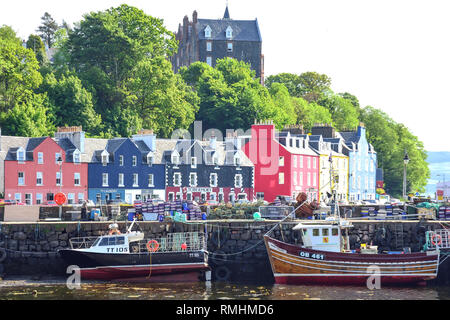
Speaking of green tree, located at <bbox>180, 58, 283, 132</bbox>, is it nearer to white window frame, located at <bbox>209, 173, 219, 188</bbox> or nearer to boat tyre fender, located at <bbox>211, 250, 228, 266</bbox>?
white window frame, located at <bbox>209, 173, 219, 188</bbox>

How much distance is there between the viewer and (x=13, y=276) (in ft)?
147

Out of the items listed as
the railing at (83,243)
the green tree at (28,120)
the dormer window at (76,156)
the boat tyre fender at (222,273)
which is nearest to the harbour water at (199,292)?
the boat tyre fender at (222,273)

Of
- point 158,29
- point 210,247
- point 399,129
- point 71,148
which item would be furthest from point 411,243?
point 399,129

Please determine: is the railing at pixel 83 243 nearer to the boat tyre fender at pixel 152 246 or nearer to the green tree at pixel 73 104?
the boat tyre fender at pixel 152 246

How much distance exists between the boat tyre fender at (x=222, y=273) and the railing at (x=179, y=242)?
4.66 feet

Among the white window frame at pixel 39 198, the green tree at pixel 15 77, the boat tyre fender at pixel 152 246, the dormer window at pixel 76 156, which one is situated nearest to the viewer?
the boat tyre fender at pixel 152 246

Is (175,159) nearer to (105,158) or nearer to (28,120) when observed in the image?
(105,158)

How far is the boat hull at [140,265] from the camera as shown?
43.4 meters

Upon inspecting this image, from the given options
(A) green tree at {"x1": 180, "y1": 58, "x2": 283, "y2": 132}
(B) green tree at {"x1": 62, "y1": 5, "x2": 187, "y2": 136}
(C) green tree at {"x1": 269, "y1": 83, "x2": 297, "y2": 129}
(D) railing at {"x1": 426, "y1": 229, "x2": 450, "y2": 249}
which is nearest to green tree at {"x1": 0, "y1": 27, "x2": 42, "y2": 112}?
(B) green tree at {"x1": 62, "y1": 5, "x2": 187, "y2": 136}

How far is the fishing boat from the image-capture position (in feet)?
143

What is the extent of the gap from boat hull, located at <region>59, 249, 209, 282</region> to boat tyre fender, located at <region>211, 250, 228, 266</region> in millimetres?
1396

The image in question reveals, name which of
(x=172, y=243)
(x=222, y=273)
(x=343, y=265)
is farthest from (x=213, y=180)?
(x=343, y=265)

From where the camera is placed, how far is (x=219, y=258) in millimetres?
46094

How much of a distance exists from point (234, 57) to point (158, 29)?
1188 inches
